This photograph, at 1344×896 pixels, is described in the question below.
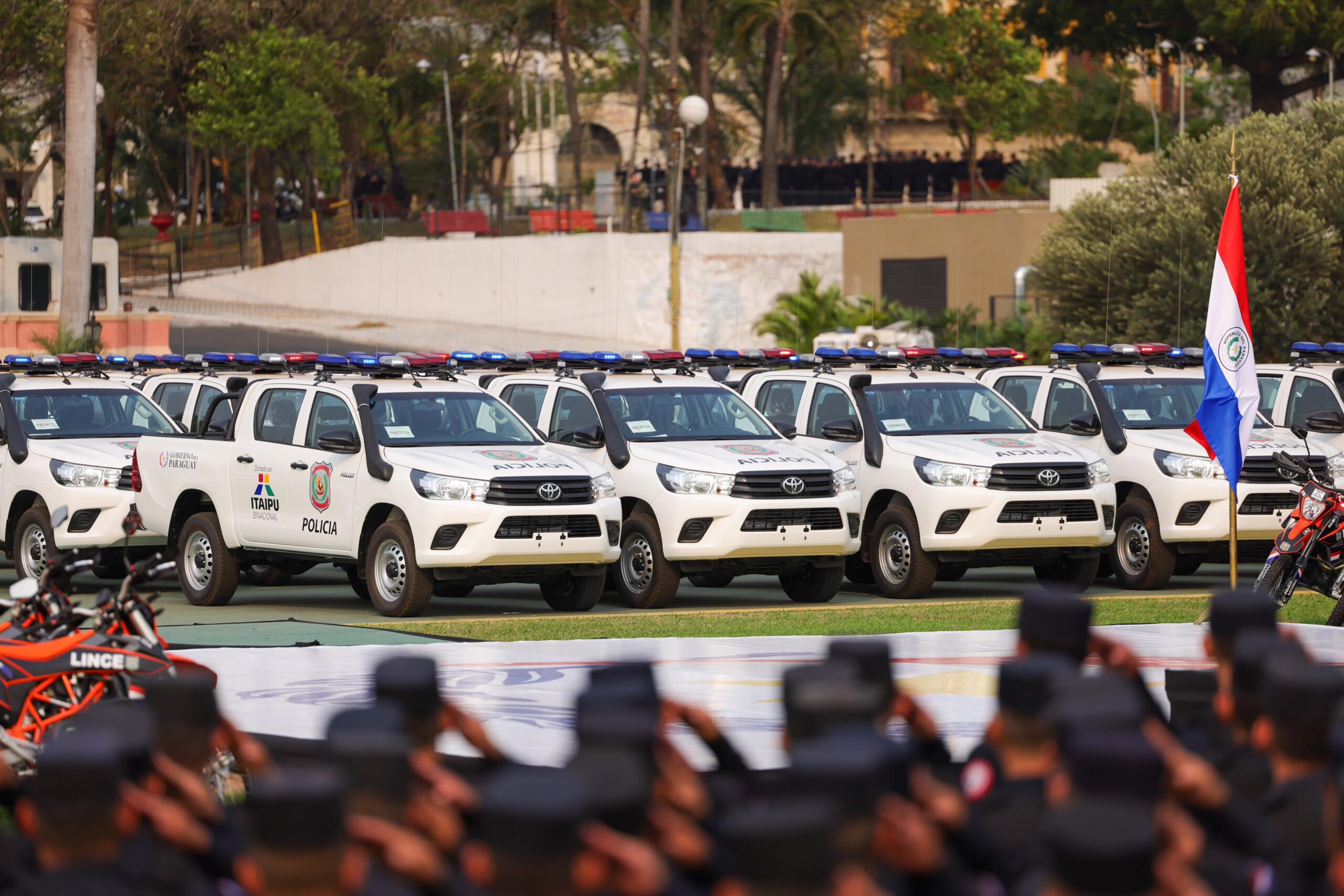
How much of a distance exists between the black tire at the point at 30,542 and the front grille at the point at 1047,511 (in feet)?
25.2

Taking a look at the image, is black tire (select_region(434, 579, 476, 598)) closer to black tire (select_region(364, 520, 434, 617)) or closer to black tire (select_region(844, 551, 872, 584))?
black tire (select_region(364, 520, 434, 617))

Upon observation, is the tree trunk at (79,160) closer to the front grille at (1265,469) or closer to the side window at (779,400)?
the side window at (779,400)

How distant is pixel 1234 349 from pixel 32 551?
31.6 ft

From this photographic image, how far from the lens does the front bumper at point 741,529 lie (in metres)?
16.1

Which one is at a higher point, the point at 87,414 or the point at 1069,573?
the point at 87,414

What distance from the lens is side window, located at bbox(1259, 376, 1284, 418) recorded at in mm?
18812

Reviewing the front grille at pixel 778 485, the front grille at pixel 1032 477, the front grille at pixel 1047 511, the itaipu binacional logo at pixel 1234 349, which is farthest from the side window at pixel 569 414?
the itaipu binacional logo at pixel 1234 349

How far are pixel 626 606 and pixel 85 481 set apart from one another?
469 cm

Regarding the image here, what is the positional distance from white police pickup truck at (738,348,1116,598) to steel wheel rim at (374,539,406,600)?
3.96 m

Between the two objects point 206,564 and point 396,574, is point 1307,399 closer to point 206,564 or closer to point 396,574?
point 396,574

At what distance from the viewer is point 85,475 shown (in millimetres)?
17547

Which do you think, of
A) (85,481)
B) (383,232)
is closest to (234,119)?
(383,232)

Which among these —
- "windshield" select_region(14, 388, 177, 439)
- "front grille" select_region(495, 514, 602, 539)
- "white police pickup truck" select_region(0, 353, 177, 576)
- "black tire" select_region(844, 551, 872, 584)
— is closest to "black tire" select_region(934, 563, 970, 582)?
"black tire" select_region(844, 551, 872, 584)

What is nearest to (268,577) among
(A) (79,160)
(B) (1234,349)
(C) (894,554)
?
(C) (894,554)
